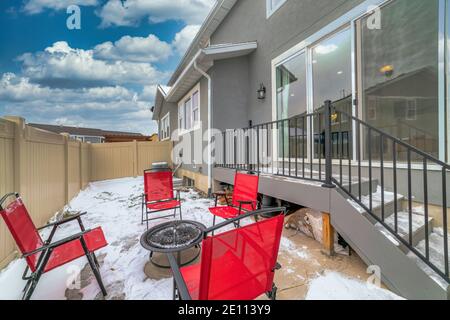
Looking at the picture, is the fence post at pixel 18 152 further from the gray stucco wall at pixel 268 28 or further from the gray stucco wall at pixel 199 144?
the gray stucco wall at pixel 268 28

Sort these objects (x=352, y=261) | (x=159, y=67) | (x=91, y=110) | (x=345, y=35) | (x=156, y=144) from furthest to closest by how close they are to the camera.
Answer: (x=91, y=110) < (x=159, y=67) < (x=156, y=144) < (x=345, y=35) < (x=352, y=261)

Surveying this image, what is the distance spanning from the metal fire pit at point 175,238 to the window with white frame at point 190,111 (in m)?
4.76

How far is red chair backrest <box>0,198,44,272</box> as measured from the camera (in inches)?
68.4

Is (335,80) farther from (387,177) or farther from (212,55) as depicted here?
(212,55)

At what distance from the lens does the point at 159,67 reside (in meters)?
14.6

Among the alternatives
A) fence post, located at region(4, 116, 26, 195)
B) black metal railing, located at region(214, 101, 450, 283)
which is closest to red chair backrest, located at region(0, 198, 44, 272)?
fence post, located at region(4, 116, 26, 195)

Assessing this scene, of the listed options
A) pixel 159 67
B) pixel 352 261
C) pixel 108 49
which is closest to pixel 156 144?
pixel 108 49

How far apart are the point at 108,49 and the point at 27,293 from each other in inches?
512

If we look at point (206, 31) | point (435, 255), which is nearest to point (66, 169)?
point (206, 31)

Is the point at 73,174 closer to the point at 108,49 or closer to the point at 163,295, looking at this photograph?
the point at 163,295

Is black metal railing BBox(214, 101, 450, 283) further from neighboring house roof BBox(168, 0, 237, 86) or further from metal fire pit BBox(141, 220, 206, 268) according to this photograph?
neighboring house roof BBox(168, 0, 237, 86)

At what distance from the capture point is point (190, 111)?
8133 mm

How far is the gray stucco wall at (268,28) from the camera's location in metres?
3.99

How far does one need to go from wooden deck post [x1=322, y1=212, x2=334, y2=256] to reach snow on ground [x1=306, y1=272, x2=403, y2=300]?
49 centimetres
